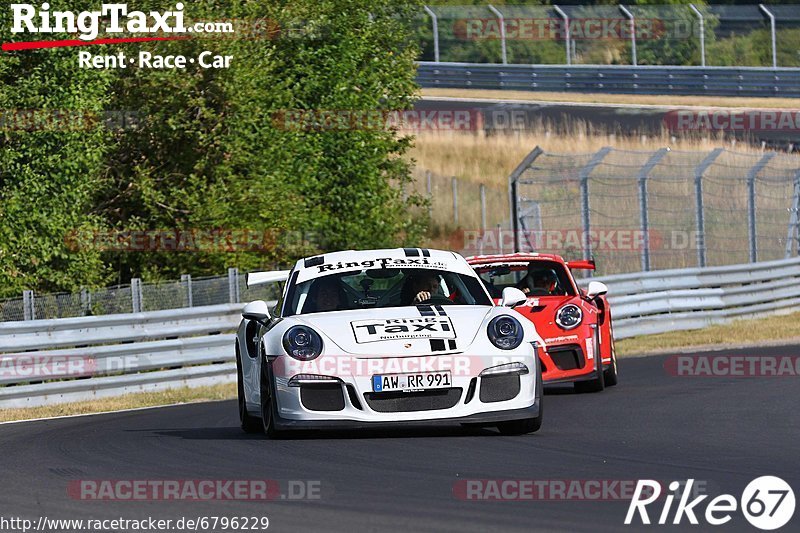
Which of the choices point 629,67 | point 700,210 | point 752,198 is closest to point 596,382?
point 700,210

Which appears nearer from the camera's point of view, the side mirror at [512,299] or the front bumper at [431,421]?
the front bumper at [431,421]

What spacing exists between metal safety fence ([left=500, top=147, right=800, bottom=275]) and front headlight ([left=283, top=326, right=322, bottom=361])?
45.0 ft

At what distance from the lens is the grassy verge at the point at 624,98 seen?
45688 millimetres

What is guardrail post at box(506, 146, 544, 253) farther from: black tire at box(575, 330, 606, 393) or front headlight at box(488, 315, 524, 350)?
front headlight at box(488, 315, 524, 350)

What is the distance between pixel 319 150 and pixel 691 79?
67.8 feet

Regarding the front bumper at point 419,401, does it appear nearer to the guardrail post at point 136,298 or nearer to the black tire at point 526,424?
the black tire at point 526,424

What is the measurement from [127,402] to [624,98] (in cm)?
3474

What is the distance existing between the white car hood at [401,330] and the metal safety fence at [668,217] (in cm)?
1343

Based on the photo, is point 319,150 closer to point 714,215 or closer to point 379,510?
point 714,215

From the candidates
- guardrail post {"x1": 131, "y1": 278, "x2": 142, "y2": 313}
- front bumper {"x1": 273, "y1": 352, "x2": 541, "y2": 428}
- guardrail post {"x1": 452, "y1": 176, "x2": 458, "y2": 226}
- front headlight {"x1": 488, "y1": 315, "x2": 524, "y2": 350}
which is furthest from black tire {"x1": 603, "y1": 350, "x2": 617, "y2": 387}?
guardrail post {"x1": 452, "y1": 176, "x2": 458, "y2": 226}

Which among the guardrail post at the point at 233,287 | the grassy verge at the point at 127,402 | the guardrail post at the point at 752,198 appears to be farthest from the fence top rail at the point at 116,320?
the guardrail post at the point at 752,198

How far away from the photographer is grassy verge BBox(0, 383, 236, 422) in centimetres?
1496

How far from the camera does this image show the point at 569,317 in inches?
539

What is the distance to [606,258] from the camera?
1233 inches
